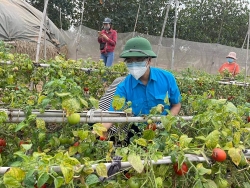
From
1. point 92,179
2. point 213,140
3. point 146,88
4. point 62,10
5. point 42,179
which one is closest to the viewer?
point 42,179

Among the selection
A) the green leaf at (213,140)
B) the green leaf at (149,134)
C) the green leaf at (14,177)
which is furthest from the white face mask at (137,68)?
the green leaf at (14,177)

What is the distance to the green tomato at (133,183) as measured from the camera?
47.1 inches

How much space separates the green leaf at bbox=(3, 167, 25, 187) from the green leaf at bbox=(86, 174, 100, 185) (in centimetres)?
21

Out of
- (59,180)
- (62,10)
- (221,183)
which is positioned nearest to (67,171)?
(59,180)

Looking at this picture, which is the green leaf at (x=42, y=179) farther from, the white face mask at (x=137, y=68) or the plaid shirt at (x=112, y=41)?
the plaid shirt at (x=112, y=41)

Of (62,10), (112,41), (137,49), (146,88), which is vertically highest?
(62,10)

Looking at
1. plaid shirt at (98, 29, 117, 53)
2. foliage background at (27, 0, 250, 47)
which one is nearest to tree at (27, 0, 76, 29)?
foliage background at (27, 0, 250, 47)

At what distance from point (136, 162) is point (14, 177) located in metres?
0.40

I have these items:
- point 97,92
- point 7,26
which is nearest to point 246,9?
point 7,26

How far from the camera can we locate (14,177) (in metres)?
0.99

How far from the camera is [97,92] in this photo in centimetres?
419

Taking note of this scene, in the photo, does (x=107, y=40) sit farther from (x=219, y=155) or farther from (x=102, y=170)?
(x=102, y=170)

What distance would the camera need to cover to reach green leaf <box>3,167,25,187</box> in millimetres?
964

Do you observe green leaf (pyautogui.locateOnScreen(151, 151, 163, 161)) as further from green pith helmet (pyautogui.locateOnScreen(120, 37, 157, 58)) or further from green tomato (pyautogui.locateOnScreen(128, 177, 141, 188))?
green pith helmet (pyautogui.locateOnScreen(120, 37, 157, 58))
